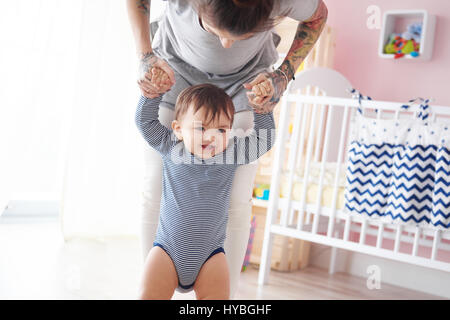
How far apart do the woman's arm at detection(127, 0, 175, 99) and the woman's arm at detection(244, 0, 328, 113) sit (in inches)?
5.8

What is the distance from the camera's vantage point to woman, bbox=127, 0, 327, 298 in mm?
977

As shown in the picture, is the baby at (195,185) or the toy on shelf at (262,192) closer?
the baby at (195,185)

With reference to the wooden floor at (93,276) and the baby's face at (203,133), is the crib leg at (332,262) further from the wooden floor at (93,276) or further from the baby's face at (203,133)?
the baby's face at (203,133)

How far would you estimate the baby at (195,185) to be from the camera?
990 millimetres

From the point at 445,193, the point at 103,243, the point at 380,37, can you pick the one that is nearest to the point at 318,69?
the point at 380,37

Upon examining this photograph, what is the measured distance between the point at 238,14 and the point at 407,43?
5.33ft

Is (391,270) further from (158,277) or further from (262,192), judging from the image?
(158,277)

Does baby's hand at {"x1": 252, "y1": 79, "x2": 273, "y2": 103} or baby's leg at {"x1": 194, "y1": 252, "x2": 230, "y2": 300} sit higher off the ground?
baby's hand at {"x1": 252, "y1": 79, "x2": 273, "y2": 103}

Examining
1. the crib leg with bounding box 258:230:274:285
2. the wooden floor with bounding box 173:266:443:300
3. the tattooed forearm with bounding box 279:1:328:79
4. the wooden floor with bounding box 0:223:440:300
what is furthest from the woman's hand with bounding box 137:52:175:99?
the crib leg with bounding box 258:230:274:285

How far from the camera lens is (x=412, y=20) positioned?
7.58 ft

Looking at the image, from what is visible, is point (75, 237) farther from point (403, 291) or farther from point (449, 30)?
point (449, 30)

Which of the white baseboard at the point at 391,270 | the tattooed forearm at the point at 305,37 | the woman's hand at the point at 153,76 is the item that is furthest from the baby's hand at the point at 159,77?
the white baseboard at the point at 391,270

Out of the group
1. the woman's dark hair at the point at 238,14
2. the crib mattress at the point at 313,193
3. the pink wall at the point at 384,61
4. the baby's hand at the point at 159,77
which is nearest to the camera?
the woman's dark hair at the point at 238,14

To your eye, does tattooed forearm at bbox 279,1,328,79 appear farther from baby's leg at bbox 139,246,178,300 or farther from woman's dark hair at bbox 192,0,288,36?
baby's leg at bbox 139,246,178,300
